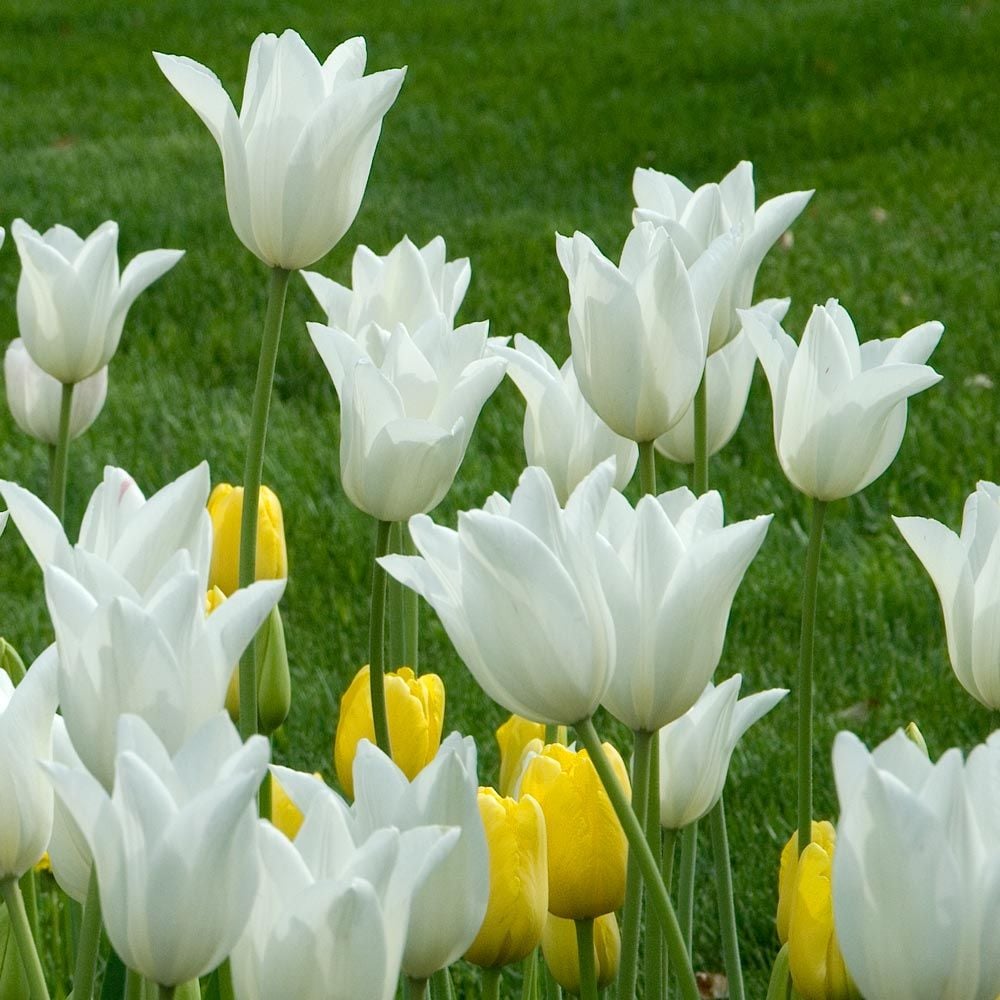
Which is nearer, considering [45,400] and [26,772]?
[26,772]

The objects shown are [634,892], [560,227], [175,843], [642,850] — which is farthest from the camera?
[560,227]

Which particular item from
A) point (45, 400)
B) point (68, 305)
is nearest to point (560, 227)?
point (45, 400)

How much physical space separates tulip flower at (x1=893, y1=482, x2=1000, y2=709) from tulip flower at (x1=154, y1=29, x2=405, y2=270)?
48 cm

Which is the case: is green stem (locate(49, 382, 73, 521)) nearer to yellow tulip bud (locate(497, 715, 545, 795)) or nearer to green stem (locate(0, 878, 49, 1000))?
yellow tulip bud (locate(497, 715, 545, 795))

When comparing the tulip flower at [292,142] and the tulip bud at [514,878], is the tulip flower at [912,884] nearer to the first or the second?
the tulip bud at [514,878]

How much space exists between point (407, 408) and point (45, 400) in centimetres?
79

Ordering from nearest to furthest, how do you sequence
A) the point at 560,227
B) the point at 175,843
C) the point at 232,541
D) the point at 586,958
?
1. the point at 175,843
2. the point at 586,958
3. the point at 232,541
4. the point at 560,227

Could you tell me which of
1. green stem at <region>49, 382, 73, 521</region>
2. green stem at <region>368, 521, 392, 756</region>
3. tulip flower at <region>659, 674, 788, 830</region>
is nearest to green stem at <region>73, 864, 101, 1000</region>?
green stem at <region>368, 521, 392, 756</region>

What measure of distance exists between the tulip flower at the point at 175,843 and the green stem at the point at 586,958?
43 centimetres

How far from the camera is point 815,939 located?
109 cm

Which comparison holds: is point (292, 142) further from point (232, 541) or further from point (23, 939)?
point (23, 939)

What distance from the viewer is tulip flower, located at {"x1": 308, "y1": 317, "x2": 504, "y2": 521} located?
1.19 meters

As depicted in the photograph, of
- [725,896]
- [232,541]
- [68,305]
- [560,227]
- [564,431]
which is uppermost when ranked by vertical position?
[560,227]

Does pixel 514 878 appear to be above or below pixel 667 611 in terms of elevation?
below
